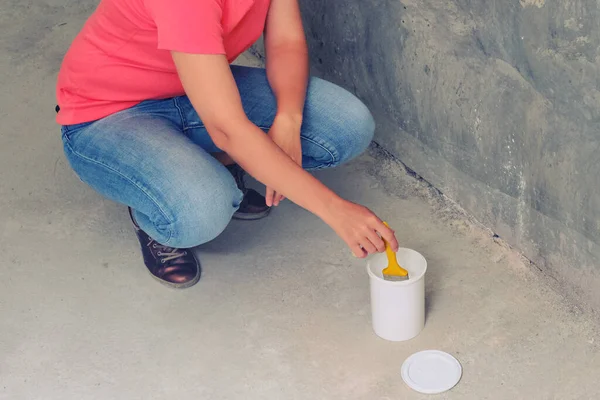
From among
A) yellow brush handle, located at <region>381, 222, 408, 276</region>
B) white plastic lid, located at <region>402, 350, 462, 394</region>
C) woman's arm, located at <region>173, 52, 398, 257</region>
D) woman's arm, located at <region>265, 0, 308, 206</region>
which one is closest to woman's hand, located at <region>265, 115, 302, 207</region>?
woman's arm, located at <region>265, 0, 308, 206</region>

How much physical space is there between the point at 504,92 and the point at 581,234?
0.36 meters

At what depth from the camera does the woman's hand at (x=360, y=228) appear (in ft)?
5.81

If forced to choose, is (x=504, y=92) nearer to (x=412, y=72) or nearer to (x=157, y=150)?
(x=412, y=72)

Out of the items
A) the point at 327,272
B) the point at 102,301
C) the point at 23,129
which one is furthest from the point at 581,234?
the point at 23,129

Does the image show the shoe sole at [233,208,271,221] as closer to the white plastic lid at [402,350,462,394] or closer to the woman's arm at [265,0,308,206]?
the woman's arm at [265,0,308,206]

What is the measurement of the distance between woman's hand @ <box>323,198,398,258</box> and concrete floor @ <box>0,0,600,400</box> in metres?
0.31

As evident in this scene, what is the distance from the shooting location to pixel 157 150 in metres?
2.05

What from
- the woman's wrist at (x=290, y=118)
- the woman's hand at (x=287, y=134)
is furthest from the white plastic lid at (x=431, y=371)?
the woman's wrist at (x=290, y=118)

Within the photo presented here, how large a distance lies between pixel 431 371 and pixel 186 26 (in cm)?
88

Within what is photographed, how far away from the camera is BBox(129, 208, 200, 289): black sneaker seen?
7.24ft

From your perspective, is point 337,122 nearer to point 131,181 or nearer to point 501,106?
point 501,106

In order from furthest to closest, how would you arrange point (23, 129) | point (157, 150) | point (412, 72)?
point (23, 129) → point (412, 72) → point (157, 150)

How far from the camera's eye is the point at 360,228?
5.81 ft

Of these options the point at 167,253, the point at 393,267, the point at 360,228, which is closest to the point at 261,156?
the point at 360,228
